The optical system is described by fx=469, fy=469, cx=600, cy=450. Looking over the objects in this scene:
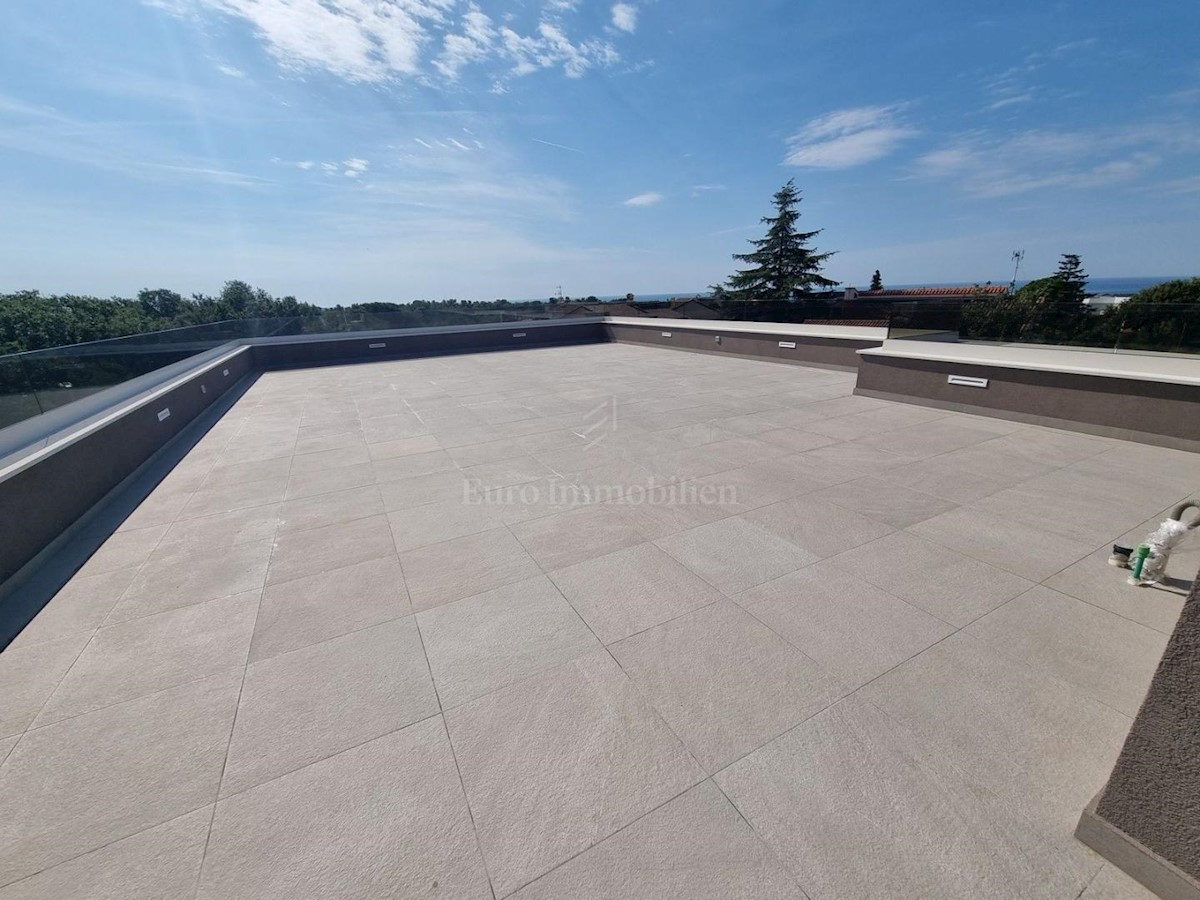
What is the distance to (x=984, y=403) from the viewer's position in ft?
24.7

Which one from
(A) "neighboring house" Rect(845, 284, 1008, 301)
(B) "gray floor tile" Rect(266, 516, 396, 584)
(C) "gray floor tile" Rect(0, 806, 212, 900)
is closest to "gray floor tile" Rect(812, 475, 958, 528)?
(B) "gray floor tile" Rect(266, 516, 396, 584)

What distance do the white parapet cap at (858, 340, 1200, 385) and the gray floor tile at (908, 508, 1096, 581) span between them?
3.83m

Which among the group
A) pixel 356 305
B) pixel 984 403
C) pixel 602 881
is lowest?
pixel 602 881

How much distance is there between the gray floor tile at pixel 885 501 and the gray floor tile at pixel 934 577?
447mm

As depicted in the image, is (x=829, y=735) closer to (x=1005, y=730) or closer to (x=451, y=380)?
(x=1005, y=730)

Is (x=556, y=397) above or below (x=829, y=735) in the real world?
above

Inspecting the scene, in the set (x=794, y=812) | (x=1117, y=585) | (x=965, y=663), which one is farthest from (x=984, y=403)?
(x=794, y=812)

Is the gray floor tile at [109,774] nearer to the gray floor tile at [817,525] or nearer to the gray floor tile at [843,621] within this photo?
the gray floor tile at [843,621]

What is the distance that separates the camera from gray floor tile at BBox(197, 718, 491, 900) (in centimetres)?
172

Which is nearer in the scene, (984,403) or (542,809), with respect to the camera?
(542,809)

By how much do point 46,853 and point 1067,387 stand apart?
10.2m

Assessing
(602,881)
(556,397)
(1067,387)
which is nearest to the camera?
(602,881)

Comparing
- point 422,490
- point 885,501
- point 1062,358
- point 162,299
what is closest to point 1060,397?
point 1062,358

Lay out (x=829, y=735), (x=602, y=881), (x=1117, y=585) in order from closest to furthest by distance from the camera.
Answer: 1. (x=602, y=881)
2. (x=829, y=735)
3. (x=1117, y=585)
